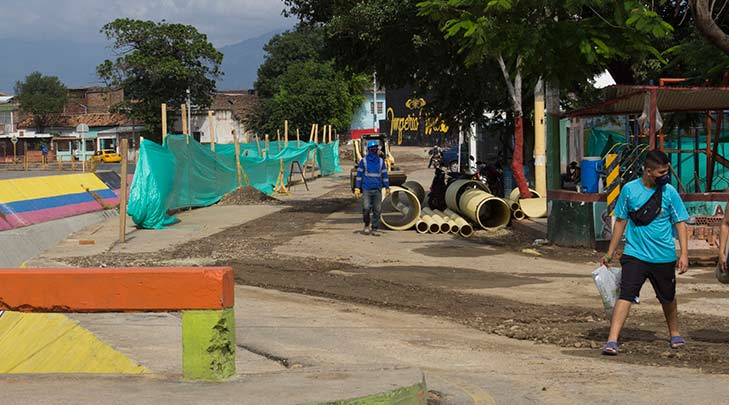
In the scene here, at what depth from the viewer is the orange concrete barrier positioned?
247 inches

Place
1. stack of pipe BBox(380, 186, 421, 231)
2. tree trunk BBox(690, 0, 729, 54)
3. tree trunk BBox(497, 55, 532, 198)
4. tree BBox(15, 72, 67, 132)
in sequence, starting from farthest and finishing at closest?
tree BBox(15, 72, 67, 132)
tree trunk BBox(497, 55, 532, 198)
stack of pipe BBox(380, 186, 421, 231)
tree trunk BBox(690, 0, 729, 54)

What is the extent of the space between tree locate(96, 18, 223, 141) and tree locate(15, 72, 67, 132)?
2188 centimetres

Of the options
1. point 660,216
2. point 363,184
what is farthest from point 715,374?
point 363,184

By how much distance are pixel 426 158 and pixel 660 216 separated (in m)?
68.3

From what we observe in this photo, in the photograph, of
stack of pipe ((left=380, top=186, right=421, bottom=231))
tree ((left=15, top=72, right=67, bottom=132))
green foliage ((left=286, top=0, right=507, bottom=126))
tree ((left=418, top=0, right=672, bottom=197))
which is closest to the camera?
tree ((left=418, top=0, right=672, bottom=197))

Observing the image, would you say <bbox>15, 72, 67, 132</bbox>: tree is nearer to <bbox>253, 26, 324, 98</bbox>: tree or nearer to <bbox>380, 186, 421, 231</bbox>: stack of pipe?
<bbox>253, 26, 324, 98</bbox>: tree

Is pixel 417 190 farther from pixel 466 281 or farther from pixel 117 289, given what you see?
pixel 117 289

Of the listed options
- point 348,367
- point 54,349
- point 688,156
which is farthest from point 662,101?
point 54,349

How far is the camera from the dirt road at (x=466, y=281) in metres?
9.41

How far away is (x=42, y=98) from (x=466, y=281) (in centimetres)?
10953

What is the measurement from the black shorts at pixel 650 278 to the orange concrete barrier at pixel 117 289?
145 inches

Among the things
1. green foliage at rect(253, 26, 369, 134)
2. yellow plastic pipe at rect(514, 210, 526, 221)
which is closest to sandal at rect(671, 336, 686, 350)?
yellow plastic pipe at rect(514, 210, 526, 221)

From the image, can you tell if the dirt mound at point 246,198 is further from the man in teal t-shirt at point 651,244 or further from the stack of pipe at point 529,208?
the man in teal t-shirt at point 651,244

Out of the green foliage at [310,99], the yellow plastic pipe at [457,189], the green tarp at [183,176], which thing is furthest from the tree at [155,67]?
the yellow plastic pipe at [457,189]
